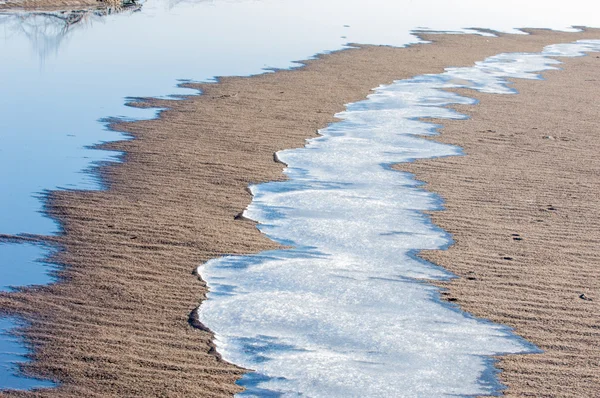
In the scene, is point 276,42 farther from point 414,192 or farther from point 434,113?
point 414,192

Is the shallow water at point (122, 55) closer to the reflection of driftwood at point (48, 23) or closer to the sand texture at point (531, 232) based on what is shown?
the reflection of driftwood at point (48, 23)

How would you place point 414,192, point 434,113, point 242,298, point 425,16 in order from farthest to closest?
1. point 425,16
2. point 434,113
3. point 414,192
4. point 242,298

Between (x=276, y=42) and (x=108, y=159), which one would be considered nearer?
(x=108, y=159)

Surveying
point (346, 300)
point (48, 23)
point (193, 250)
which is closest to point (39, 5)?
point (48, 23)

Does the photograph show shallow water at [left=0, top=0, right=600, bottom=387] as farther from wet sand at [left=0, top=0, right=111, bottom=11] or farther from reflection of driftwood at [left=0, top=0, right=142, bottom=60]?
wet sand at [left=0, top=0, right=111, bottom=11]

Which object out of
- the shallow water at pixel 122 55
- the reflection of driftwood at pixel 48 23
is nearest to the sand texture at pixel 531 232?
the shallow water at pixel 122 55

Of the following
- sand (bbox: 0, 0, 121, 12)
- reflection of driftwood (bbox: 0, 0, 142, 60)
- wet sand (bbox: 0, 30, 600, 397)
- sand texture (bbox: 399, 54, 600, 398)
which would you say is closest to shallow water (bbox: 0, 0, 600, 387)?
reflection of driftwood (bbox: 0, 0, 142, 60)

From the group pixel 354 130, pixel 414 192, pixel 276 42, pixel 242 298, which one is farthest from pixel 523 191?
pixel 276 42
